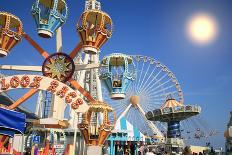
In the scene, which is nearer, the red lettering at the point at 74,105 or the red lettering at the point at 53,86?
the red lettering at the point at 74,105

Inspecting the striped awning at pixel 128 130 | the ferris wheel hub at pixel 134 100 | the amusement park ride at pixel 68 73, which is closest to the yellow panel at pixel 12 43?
the amusement park ride at pixel 68 73

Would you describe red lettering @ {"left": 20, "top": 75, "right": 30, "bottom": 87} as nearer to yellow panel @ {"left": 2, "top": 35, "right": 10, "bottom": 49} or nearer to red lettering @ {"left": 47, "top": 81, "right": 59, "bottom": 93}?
red lettering @ {"left": 47, "top": 81, "right": 59, "bottom": 93}

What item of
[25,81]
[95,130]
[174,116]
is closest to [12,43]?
[25,81]

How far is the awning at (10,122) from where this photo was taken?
317 inches

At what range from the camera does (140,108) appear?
3978 cm

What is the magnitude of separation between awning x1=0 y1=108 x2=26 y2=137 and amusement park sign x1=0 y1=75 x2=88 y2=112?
7817 millimetres

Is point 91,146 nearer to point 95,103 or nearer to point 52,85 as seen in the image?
point 95,103

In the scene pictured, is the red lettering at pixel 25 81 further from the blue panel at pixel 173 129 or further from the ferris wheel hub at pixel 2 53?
the blue panel at pixel 173 129

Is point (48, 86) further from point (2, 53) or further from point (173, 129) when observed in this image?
point (173, 129)

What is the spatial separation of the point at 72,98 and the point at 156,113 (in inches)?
703

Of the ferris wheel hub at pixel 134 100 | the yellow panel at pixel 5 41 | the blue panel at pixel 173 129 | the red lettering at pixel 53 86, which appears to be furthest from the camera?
the ferris wheel hub at pixel 134 100

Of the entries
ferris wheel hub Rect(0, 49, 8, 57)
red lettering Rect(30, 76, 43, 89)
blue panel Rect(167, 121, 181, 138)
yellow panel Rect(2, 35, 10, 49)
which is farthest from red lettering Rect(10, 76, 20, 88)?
blue panel Rect(167, 121, 181, 138)

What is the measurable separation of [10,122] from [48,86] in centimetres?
847

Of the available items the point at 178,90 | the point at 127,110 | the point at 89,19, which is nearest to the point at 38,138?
the point at 89,19
